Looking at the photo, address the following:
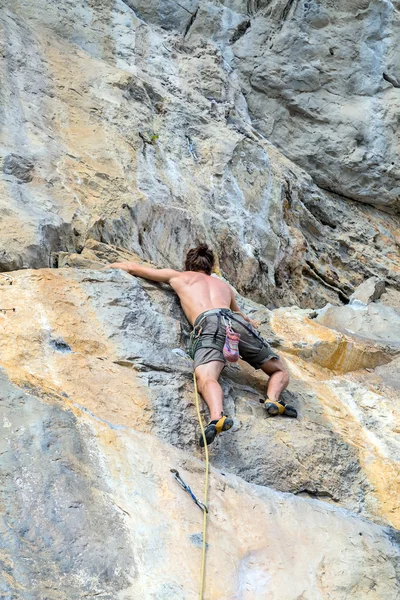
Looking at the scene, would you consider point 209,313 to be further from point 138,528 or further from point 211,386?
point 138,528

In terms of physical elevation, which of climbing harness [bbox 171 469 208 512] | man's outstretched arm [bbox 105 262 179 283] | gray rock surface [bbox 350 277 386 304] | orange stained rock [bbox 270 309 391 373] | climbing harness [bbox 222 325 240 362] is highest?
climbing harness [bbox 222 325 240 362]

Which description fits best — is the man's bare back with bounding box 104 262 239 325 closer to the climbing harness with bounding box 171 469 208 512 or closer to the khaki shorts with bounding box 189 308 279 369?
the khaki shorts with bounding box 189 308 279 369

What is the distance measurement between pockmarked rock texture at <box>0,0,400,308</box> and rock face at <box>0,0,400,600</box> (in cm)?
4

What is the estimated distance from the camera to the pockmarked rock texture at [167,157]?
6684 millimetres

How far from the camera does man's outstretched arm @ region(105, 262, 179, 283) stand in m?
5.51

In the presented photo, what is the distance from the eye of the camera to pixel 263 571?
3262 mm

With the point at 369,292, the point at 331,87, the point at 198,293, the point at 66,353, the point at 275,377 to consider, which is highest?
the point at 331,87

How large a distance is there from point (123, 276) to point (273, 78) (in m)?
8.17

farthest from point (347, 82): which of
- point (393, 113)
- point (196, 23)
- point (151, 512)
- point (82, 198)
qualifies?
point (151, 512)

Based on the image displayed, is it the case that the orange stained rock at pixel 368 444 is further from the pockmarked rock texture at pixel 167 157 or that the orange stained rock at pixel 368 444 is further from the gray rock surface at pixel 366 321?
the pockmarked rock texture at pixel 167 157

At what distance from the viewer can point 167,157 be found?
28.4ft

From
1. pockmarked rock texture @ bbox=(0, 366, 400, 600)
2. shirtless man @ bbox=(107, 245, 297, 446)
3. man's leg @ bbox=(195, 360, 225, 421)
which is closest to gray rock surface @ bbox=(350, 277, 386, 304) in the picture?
shirtless man @ bbox=(107, 245, 297, 446)

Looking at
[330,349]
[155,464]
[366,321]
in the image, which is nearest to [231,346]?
[155,464]

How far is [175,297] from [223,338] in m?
0.79
